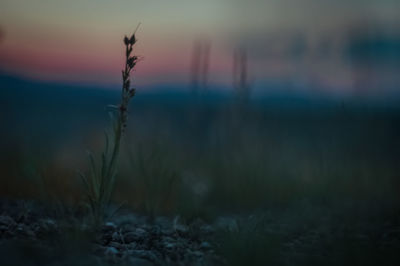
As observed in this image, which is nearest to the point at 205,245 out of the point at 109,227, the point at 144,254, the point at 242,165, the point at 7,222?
the point at 144,254

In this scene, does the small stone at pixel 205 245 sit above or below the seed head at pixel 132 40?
below

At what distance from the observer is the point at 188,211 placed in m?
4.08

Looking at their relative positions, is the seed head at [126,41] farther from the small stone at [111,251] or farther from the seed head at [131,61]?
the small stone at [111,251]

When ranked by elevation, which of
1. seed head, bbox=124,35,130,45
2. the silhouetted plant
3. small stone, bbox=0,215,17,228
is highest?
seed head, bbox=124,35,130,45

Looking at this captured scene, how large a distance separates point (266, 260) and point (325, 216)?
193 cm

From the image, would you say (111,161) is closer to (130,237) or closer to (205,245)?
(130,237)

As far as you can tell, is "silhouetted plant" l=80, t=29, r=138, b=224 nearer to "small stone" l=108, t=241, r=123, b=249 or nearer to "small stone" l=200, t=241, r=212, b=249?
"small stone" l=108, t=241, r=123, b=249

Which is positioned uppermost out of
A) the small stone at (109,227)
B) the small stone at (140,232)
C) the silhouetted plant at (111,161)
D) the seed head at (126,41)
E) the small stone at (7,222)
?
the seed head at (126,41)

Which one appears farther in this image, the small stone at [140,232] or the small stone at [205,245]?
the small stone at [140,232]

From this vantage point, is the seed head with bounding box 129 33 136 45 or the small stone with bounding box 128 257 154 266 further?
the seed head with bounding box 129 33 136 45

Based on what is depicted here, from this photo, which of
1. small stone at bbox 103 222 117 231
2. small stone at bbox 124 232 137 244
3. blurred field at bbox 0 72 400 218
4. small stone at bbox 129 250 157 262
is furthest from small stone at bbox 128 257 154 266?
blurred field at bbox 0 72 400 218

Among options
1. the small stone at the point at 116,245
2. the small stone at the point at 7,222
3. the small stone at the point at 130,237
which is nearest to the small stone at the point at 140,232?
the small stone at the point at 130,237

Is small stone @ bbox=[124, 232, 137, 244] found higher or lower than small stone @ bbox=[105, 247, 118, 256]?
lower

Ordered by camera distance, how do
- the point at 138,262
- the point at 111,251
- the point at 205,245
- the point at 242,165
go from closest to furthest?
the point at 138,262 → the point at 111,251 → the point at 205,245 → the point at 242,165
